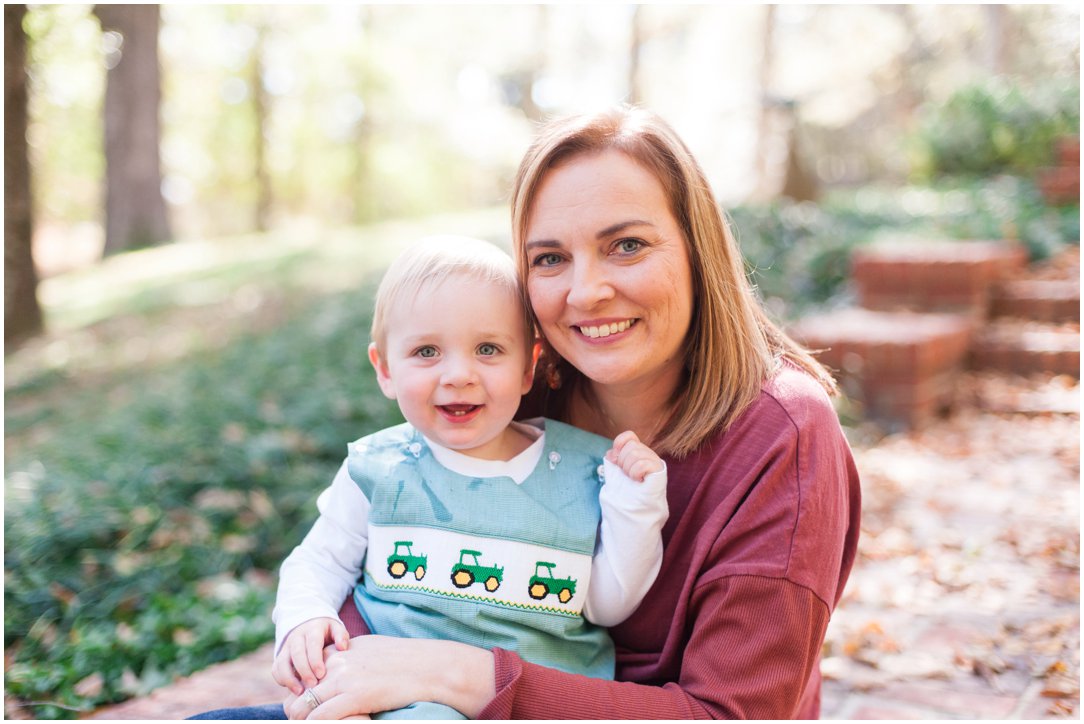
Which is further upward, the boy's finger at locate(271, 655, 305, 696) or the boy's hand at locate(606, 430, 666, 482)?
the boy's hand at locate(606, 430, 666, 482)

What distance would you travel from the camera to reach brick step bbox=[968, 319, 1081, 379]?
6371 millimetres

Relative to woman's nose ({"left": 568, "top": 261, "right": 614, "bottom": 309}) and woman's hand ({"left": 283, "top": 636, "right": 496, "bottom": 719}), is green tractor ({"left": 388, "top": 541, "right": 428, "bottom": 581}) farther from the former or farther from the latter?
woman's nose ({"left": 568, "top": 261, "right": 614, "bottom": 309})

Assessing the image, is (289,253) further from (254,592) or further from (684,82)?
(684,82)

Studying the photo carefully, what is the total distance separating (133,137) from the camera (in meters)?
13.6

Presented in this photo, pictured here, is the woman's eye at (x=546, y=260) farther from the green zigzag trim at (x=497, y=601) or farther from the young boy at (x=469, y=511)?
the green zigzag trim at (x=497, y=601)

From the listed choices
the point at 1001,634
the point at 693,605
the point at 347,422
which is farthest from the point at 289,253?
the point at 693,605

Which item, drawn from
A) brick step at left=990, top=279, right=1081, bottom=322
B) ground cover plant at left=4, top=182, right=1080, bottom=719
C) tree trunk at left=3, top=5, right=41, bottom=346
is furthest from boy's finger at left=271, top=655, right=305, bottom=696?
brick step at left=990, top=279, right=1081, bottom=322

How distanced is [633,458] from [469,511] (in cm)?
34

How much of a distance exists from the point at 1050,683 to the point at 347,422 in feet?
12.1

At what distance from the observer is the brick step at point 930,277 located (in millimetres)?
6727

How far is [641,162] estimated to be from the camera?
71.4 inches

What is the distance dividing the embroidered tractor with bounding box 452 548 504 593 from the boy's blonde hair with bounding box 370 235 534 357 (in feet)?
1.56

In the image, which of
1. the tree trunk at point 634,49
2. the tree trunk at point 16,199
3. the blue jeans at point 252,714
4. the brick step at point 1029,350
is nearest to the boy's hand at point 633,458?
the blue jeans at point 252,714

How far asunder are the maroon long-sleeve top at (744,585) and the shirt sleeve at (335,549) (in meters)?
0.44
